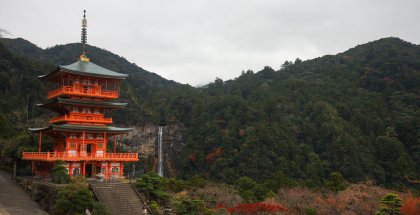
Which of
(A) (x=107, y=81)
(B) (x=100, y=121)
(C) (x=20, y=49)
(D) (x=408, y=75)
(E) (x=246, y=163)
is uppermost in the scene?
(C) (x=20, y=49)

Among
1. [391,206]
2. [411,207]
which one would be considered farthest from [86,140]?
[411,207]

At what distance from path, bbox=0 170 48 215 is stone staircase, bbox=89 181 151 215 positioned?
332cm

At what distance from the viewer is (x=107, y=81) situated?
3362 centimetres

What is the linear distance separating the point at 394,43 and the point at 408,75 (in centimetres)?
3118

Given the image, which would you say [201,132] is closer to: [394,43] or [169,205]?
[169,205]

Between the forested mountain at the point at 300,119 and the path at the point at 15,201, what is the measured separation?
25574mm

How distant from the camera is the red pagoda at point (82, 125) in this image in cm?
3106

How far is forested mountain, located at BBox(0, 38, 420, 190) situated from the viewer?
66.8m

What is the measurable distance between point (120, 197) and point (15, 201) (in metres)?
6.24

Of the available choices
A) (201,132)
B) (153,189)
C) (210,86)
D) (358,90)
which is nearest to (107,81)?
(153,189)

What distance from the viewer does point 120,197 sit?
26.1 meters

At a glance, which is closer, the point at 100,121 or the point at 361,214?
the point at 361,214

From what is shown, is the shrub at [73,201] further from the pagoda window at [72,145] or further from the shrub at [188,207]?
the pagoda window at [72,145]

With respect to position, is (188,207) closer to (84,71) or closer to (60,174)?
(60,174)
